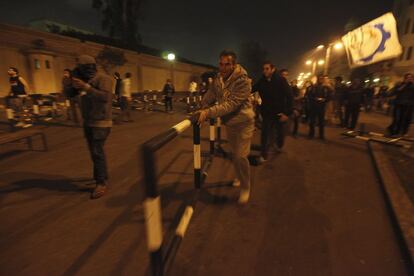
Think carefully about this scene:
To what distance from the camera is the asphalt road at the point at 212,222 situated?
228cm

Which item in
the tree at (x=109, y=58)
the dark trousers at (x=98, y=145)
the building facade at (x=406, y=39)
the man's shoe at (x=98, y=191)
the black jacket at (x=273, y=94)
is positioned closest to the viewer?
the dark trousers at (x=98, y=145)

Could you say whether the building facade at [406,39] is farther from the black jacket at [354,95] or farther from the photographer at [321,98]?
the photographer at [321,98]

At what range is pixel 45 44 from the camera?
18359 mm

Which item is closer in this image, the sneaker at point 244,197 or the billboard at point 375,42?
the sneaker at point 244,197

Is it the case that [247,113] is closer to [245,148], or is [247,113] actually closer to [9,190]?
[245,148]

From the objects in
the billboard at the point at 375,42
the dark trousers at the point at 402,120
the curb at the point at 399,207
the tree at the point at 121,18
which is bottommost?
the curb at the point at 399,207

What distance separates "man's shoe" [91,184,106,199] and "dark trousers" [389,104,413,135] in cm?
825

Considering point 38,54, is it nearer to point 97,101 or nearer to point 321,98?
point 97,101

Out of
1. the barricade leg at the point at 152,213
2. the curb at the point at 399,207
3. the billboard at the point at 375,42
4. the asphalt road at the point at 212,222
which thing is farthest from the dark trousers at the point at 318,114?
the barricade leg at the point at 152,213

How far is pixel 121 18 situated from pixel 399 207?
40726 millimetres

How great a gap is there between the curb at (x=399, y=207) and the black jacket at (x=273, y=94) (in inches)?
81.3

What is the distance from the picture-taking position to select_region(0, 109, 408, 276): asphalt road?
89.7 inches

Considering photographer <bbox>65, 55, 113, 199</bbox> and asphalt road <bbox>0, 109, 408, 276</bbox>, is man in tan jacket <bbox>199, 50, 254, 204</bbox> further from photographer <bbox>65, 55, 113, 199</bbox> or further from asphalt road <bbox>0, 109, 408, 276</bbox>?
photographer <bbox>65, 55, 113, 199</bbox>

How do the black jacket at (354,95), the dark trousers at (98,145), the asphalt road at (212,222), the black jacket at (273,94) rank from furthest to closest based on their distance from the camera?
the black jacket at (354,95) → the black jacket at (273,94) → the dark trousers at (98,145) → the asphalt road at (212,222)
